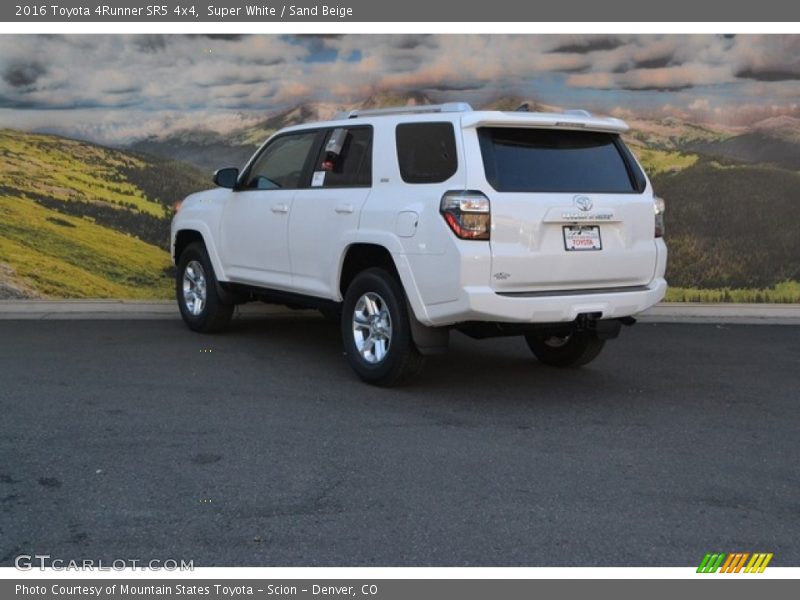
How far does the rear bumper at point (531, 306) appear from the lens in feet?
19.5

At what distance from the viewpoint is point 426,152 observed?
6.48 meters

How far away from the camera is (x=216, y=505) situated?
443cm

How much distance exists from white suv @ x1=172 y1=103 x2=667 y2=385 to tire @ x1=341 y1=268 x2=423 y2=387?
0.01 m

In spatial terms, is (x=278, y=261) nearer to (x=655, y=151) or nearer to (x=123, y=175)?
(x=123, y=175)

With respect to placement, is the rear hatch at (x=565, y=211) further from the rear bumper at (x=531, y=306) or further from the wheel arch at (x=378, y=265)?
the wheel arch at (x=378, y=265)

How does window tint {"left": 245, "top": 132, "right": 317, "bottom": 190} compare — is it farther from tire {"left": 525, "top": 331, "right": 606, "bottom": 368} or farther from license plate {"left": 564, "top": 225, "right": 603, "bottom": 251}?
license plate {"left": 564, "top": 225, "right": 603, "bottom": 251}

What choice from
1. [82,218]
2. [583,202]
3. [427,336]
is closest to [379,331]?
[427,336]

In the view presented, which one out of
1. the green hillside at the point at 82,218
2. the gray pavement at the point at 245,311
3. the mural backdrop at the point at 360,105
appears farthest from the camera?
the mural backdrop at the point at 360,105

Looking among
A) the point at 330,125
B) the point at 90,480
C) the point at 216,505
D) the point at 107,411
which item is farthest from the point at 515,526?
the point at 330,125

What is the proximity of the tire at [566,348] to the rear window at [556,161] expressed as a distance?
133cm

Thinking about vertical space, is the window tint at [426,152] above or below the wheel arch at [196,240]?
above

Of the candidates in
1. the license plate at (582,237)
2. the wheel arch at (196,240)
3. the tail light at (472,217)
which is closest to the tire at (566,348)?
the license plate at (582,237)

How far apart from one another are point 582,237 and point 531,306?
628 millimetres

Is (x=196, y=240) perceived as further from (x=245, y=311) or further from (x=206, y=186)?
(x=206, y=186)
